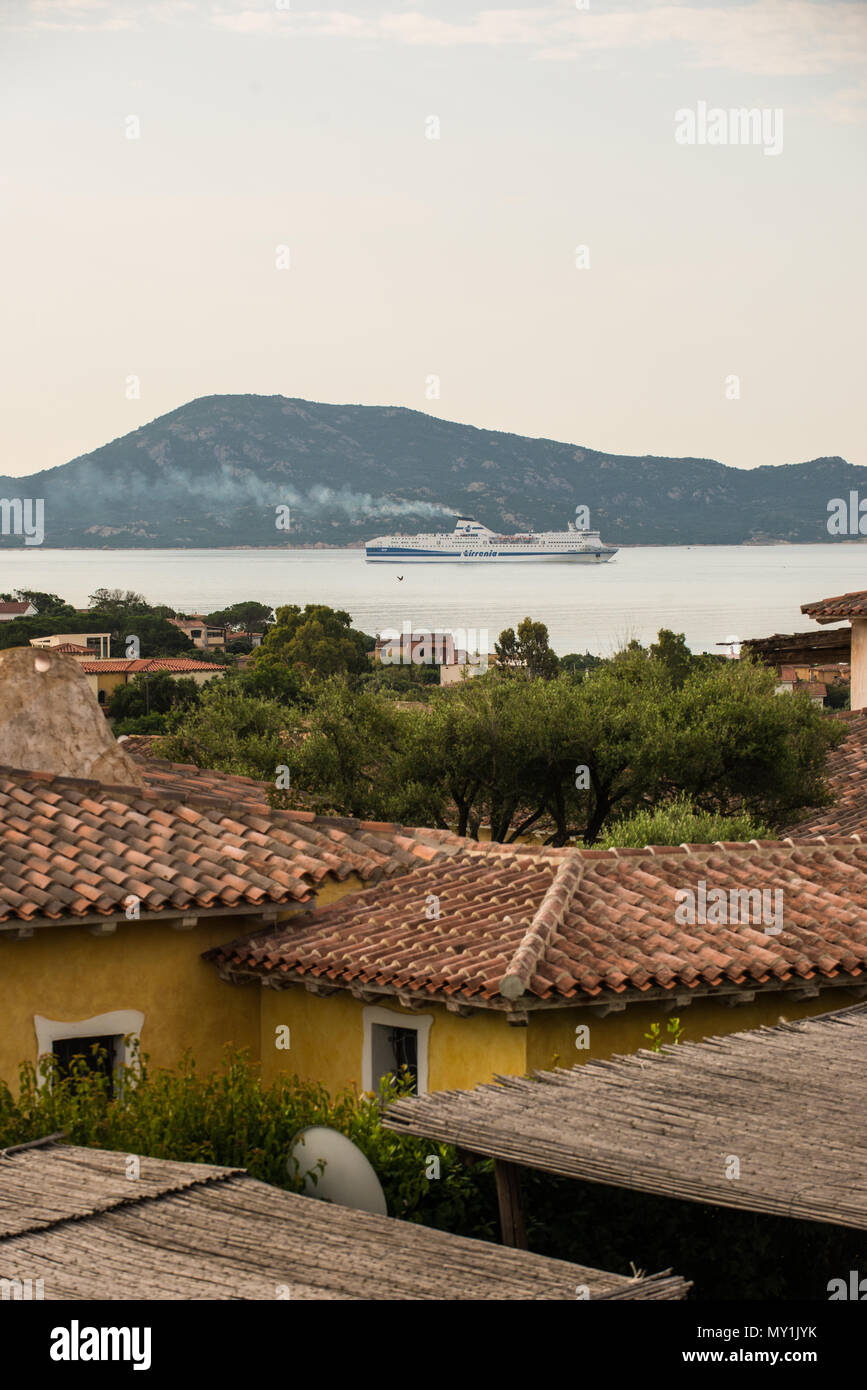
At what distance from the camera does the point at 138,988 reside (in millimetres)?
14141

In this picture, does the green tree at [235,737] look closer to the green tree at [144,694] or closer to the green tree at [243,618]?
the green tree at [144,694]

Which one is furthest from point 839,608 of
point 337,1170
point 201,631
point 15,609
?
point 201,631

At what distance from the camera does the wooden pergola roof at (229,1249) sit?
6160 millimetres

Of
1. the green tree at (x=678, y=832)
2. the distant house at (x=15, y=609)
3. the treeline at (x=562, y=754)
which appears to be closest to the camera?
the green tree at (x=678, y=832)

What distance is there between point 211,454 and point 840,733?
532 ft

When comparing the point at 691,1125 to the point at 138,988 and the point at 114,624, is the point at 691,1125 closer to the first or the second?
the point at 138,988

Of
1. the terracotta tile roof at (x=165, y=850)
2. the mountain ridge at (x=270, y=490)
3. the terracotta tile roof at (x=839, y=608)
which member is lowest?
the terracotta tile roof at (x=165, y=850)

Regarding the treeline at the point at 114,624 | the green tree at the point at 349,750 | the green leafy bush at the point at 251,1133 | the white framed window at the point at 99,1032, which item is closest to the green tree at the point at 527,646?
the treeline at the point at 114,624

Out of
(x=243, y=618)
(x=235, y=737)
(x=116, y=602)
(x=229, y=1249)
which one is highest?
(x=116, y=602)

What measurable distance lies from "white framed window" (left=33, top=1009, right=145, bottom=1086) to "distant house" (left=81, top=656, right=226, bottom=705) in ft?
182

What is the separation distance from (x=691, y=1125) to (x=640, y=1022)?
4.98 m

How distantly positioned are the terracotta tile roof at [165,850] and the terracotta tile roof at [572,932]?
50cm
